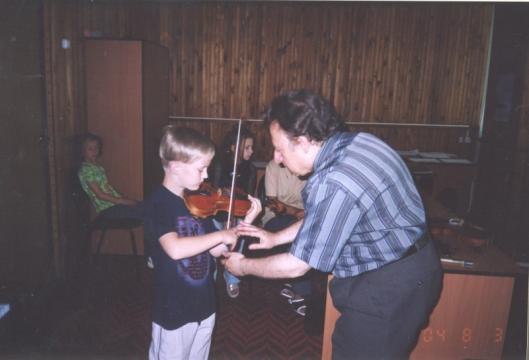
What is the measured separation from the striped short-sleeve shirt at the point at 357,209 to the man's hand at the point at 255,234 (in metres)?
0.35

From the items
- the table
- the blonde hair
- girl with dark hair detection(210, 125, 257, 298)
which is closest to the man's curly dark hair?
the blonde hair

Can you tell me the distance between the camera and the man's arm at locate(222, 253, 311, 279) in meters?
1.57

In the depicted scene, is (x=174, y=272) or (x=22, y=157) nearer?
(x=174, y=272)

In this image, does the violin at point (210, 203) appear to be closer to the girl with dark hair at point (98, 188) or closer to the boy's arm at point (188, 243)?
the boy's arm at point (188, 243)

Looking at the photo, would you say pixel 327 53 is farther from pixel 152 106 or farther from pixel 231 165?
pixel 231 165

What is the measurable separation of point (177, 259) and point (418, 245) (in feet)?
3.36

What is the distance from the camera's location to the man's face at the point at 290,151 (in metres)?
1.64

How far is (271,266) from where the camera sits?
1.64 meters

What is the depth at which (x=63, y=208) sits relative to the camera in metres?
3.81

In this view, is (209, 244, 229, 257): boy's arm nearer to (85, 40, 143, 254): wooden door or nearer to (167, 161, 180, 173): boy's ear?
(167, 161, 180, 173): boy's ear

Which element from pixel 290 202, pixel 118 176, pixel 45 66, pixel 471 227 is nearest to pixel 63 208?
pixel 118 176

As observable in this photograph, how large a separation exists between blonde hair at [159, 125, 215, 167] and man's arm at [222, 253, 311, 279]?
50 cm

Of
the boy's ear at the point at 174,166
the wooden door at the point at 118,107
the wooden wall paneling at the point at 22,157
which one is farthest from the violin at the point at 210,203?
the wooden door at the point at 118,107

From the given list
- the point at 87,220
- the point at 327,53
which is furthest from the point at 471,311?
the point at 327,53
